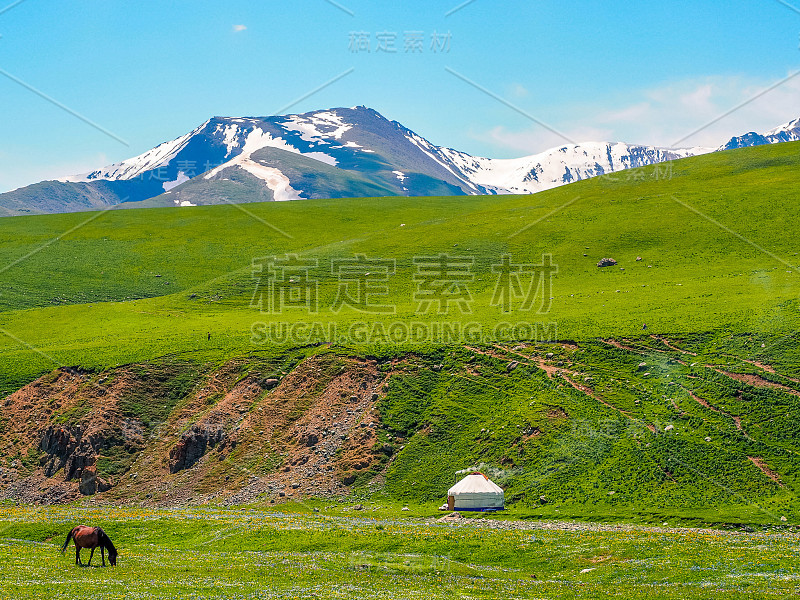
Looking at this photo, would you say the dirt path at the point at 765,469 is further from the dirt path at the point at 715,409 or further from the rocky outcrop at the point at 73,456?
the rocky outcrop at the point at 73,456

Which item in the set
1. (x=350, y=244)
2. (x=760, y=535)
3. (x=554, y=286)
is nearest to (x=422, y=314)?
(x=554, y=286)

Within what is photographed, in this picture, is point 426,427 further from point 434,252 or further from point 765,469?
point 434,252

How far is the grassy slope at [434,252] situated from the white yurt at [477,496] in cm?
1884

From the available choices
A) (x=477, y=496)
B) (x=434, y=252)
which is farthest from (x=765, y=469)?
(x=434, y=252)

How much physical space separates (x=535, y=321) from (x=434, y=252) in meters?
28.7

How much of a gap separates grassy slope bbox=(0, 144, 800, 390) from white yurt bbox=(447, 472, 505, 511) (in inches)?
742

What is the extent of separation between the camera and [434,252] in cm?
8425

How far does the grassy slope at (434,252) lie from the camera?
57500mm

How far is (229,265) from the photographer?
90250 millimetres

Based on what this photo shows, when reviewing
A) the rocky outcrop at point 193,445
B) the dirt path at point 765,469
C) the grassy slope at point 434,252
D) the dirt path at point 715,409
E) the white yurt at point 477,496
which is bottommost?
the white yurt at point 477,496

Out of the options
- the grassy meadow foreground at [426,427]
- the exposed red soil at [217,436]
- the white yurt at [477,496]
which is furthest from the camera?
the exposed red soil at [217,436]

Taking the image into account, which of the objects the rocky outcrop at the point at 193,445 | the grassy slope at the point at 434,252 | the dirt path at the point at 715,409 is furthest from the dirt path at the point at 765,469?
the rocky outcrop at the point at 193,445

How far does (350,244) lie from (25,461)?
171ft

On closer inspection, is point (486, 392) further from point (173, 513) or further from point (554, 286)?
point (554, 286)
